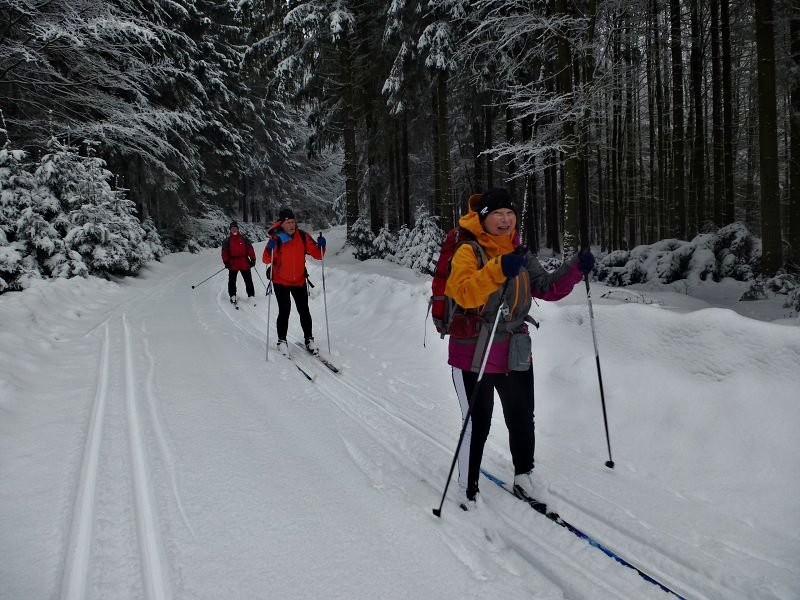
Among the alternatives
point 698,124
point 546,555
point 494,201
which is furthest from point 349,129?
point 546,555

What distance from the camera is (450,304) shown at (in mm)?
3203

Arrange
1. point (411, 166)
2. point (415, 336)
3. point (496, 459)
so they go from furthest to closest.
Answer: point (411, 166) → point (415, 336) → point (496, 459)

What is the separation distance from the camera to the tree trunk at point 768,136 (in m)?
8.25

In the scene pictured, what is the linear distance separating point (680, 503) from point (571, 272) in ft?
6.00

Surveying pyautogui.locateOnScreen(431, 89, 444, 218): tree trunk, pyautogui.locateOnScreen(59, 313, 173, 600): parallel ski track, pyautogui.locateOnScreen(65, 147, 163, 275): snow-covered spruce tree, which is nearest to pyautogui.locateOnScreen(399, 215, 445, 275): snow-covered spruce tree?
pyautogui.locateOnScreen(431, 89, 444, 218): tree trunk

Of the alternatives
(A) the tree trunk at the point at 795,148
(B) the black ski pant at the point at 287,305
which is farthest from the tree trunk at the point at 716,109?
(B) the black ski pant at the point at 287,305

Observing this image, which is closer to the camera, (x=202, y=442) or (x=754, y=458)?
(x=754, y=458)

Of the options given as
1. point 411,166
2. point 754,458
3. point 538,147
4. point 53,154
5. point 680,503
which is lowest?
point 680,503

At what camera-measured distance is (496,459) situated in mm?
3982

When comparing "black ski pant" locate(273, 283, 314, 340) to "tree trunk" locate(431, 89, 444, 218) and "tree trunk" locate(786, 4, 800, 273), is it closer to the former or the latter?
"tree trunk" locate(431, 89, 444, 218)

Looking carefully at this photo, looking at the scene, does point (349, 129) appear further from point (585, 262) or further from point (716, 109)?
point (585, 262)

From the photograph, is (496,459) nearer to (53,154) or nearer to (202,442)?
(202,442)

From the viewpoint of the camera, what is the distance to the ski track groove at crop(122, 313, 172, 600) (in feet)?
7.80

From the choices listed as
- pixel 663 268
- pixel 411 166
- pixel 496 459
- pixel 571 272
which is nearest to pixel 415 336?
pixel 496 459
